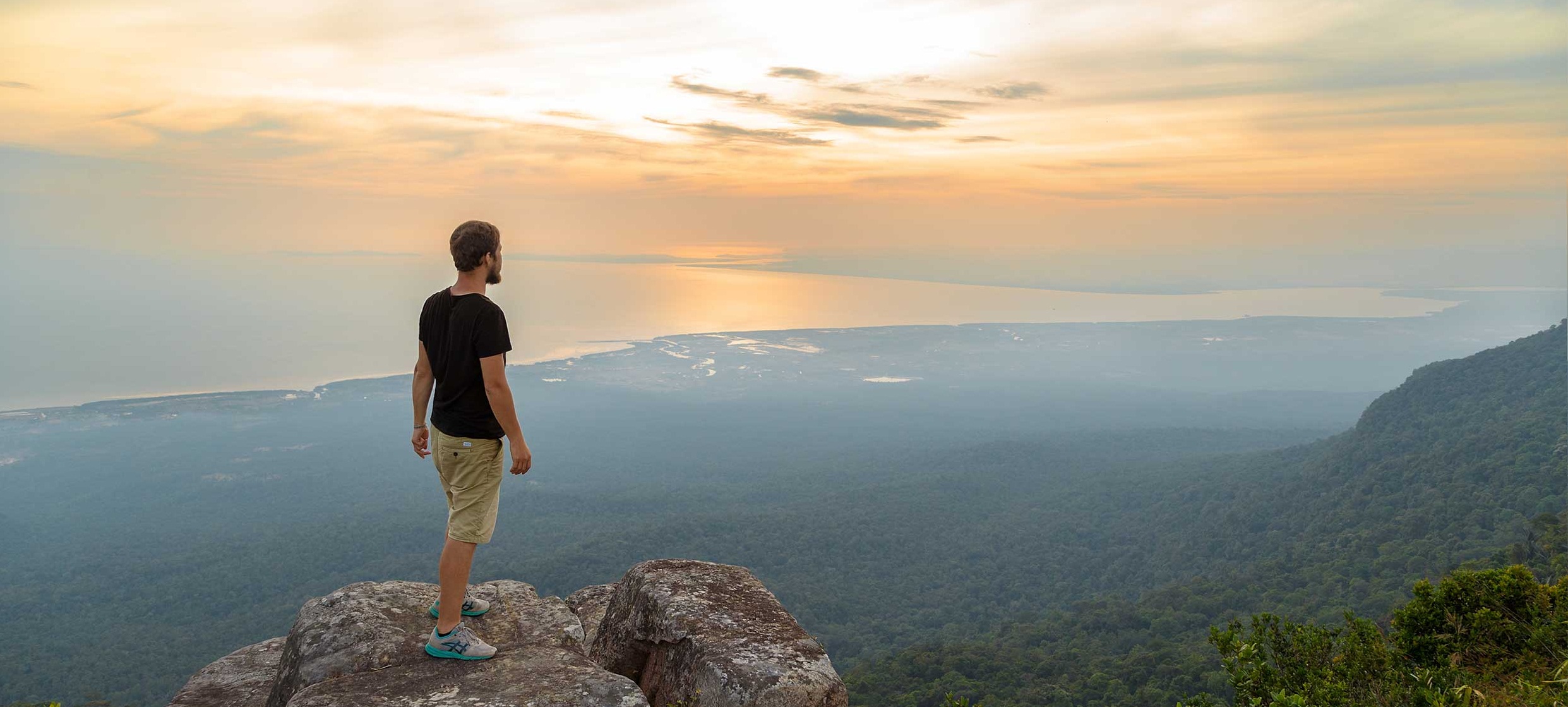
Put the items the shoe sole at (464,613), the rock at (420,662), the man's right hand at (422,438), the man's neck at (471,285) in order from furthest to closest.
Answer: the shoe sole at (464,613), the man's right hand at (422,438), the man's neck at (471,285), the rock at (420,662)

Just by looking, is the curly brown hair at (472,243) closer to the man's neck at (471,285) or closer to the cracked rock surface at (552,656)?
the man's neck at (471,285)

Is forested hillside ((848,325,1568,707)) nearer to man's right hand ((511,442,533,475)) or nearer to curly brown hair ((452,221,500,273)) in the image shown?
man's right hand ((511,442,533,475))

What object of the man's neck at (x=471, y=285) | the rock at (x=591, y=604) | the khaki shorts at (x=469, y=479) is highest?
the man's neck at (x=471, y=285)

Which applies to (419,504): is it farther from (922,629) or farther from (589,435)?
(922,629)

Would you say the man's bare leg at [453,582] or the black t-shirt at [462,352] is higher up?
the black t-shirt at [462,352]

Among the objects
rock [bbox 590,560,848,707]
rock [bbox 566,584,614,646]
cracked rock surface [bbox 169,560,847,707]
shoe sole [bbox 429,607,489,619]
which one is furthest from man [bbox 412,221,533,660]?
rock [bbox 566,584,614,646]

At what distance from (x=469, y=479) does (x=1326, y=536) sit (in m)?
80.1

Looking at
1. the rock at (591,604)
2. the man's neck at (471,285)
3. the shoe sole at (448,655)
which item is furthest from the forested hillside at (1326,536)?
the man's neck at (471,285)

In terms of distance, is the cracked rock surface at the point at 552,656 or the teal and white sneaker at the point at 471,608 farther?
the teal and white sneaker at the point at 471,608

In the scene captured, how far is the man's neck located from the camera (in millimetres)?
6078

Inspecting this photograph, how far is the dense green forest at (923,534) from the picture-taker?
176ft

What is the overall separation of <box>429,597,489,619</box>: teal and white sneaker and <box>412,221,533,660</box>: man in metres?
0.83

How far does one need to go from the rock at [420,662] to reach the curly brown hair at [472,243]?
10.2 ft

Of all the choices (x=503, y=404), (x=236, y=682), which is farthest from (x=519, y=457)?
(x=236, y=682)
